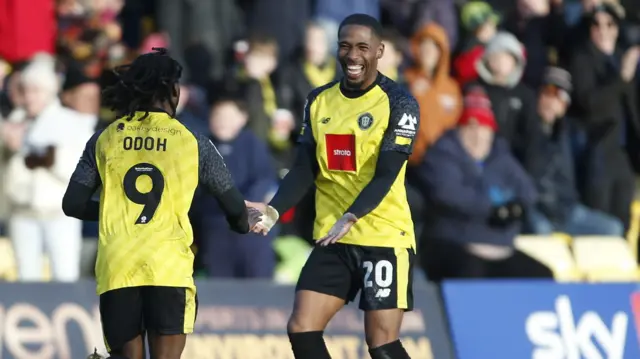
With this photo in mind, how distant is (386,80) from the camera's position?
28.9ft

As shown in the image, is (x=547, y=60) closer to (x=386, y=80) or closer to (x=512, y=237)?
(x=512, y=237)

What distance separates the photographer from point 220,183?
8.00 metres

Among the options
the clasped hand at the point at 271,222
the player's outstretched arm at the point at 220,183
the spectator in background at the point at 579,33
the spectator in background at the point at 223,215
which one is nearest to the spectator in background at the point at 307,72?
the spectator in background at the point at 223,215

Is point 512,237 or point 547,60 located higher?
point 547,60

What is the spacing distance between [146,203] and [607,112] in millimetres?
8248

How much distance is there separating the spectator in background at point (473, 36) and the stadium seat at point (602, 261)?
1944 millimetres

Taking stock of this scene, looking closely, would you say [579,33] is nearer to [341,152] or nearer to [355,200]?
[341,152]

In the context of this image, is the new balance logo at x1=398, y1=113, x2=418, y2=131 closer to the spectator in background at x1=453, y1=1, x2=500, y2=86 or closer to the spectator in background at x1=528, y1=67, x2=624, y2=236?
the spectator in background at x1=528, y1=67, x2=624, y2=236

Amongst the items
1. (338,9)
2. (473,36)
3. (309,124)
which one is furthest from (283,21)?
(309,124)

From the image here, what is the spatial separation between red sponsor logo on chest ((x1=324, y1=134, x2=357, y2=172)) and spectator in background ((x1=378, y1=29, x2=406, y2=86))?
206 inches

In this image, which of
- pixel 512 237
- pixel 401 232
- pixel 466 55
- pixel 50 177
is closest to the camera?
pixel 401 232

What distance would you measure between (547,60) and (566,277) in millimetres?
2701

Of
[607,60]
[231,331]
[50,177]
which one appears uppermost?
[607,60]

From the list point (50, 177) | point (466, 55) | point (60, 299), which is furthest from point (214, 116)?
point (466, 55)
